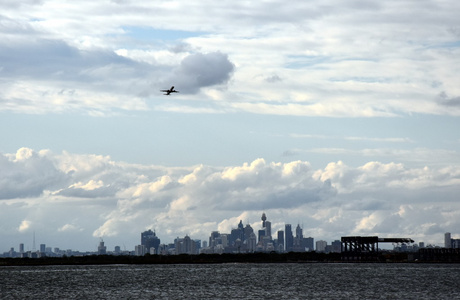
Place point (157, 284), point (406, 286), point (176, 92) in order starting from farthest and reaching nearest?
point (157, 284) < point (406, 286) < point (176, 92)

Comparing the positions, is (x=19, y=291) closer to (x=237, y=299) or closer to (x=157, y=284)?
(x=157, y=284)

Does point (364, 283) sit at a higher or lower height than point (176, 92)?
lower

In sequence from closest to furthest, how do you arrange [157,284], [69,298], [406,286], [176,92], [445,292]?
[176,92], [69,298], [445,292], [406,286], [157,284]

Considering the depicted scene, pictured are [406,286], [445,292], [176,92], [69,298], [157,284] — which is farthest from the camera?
[157,284]

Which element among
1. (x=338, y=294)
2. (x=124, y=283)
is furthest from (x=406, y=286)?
(x=124, y=283)

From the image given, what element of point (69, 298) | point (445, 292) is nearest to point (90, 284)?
point (69, 298)

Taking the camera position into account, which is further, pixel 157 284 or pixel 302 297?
pixel 157 284

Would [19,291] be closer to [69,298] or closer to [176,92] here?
[69,298]

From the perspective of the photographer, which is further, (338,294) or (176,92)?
(338,294)

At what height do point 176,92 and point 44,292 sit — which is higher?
point 176,92
